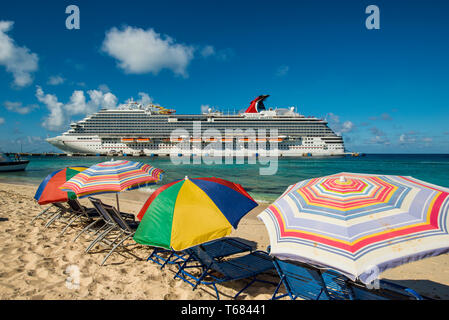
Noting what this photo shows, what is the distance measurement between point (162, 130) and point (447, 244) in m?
52.3

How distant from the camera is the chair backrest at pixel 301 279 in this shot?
7.47 feet

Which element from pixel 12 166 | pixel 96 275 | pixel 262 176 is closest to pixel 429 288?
pixel 96 275

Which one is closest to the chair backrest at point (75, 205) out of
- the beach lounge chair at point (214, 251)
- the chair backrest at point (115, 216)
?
the chair backrest at point (115, 216)

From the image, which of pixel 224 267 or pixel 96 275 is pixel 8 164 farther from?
pixel 224 267

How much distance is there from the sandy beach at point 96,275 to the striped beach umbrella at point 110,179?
925mm

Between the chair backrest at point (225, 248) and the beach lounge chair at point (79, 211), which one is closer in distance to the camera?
the chair backrest at point (225, 248)

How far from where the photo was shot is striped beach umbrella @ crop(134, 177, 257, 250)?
2.19 m

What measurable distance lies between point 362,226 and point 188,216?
1389 mm

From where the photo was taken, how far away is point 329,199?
1.82m

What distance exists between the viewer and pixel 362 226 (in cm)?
165

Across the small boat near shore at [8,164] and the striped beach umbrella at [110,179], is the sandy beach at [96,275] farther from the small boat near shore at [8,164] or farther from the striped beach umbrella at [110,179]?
the small boat near shore at [8,164]

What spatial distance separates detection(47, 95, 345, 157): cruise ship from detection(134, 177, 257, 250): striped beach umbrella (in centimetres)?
4750
